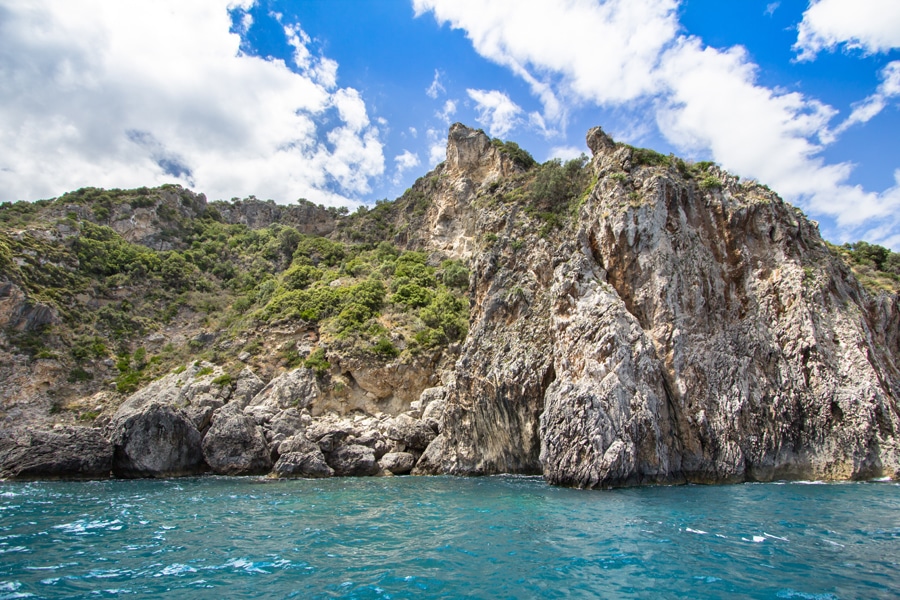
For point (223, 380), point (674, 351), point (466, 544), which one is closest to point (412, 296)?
point (223, 380)

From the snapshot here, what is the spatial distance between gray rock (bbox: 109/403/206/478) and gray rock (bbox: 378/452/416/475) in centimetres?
1232

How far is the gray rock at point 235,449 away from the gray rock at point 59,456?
5694mm

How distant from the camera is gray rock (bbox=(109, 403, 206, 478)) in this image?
94.8 ft

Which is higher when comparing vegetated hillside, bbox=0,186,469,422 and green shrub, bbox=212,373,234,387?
vegetated hillside, bbox=0,186,469,422

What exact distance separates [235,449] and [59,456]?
9601 mm

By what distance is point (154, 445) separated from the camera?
2933 cm

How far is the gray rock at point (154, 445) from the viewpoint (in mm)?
28906

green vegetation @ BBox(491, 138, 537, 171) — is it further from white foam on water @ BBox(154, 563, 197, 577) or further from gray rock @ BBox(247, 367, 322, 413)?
white foam on water @ BBox(154, 563, 197, 577)

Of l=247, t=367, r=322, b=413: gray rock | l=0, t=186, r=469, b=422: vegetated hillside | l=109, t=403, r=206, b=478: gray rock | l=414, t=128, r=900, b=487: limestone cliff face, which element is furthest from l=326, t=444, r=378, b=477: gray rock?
l=0, t=186, r=469, b=422: vegetated hillside

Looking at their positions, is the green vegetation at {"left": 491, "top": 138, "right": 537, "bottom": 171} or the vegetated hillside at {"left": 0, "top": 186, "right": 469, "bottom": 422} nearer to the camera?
the vegetated hillside at {"left": 0, "top": 186, "right": 469, "bottom": 422}

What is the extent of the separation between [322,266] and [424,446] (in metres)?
35.5

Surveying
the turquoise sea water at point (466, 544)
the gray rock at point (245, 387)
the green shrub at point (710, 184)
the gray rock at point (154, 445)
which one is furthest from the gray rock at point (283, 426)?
the green shrub at point (710, 184)

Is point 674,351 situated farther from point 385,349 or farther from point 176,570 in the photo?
point 176,570

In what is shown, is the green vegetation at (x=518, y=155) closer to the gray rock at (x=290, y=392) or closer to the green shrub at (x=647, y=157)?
the green shrub at (x=647, y=157)
